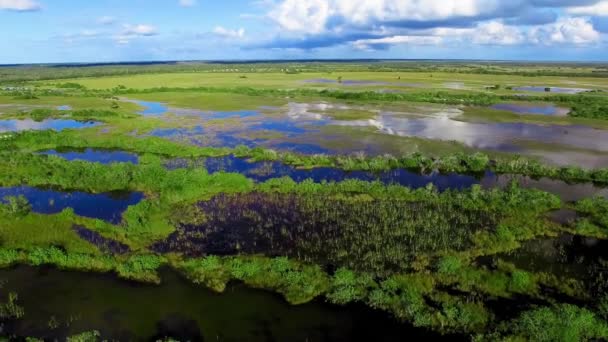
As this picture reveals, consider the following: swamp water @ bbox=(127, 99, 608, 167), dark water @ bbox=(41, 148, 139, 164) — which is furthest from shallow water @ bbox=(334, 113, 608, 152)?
dark water @ bbox=(41, 148, 139, 164)

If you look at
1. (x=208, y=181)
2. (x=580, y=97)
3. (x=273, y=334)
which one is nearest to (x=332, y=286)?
(x=273, y=334)

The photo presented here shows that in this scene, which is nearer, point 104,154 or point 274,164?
point 274,164

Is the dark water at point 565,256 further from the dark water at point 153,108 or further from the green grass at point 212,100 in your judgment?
the dark water at point 153,108

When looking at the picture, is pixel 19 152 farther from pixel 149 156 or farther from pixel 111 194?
pixel 111 194

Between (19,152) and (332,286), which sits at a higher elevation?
(19,152)

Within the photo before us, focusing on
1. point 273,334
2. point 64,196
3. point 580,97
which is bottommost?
point 273,334

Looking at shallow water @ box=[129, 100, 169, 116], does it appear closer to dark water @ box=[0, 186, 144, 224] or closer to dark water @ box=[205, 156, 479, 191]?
dark water @ box=[205, 156, 479, 191]
